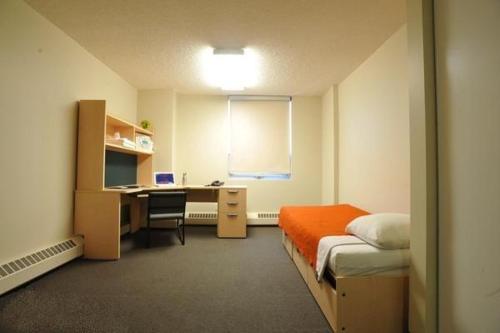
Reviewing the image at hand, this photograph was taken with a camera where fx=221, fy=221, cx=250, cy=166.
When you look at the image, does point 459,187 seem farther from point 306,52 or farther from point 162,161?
point 162,161

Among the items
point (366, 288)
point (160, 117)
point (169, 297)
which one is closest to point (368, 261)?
point (366, 288)

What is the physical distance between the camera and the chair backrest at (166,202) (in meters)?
2.71

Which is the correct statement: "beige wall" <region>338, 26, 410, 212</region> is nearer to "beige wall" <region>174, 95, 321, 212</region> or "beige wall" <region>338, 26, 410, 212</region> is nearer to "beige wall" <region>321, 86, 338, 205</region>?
"beige wall" <region>321, 86, 338, 205</region>

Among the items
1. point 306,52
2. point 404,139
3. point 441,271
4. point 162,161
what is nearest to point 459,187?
point 441,271

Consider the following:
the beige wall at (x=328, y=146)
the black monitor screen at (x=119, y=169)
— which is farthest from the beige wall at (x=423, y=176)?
the black monitor screen at (x=119, y=169)

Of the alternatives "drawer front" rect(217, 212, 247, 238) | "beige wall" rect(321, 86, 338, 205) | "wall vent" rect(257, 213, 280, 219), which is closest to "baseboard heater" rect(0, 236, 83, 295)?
"drawer front" rect(217, 212, 247, 238)

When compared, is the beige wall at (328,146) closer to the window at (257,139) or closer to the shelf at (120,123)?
the window at (257,139)

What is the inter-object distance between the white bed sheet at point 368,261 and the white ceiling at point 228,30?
6.24 ft

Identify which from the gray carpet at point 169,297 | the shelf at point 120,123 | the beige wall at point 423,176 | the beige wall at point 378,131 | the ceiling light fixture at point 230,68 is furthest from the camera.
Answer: the shelf at point 120,123

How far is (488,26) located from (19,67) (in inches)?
120

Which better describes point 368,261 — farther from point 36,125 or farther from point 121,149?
point 121,149

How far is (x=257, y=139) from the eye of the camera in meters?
4.02

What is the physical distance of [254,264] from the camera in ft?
7.52

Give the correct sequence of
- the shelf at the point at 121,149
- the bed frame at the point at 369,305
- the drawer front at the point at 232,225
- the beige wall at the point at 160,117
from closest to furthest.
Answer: the bed frame at the point at 369,305, the shelf at the point at 121,149, the drawer front at the point at 232,225, the beige wall at the point at 160,117
